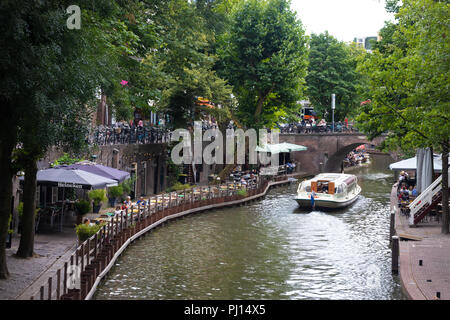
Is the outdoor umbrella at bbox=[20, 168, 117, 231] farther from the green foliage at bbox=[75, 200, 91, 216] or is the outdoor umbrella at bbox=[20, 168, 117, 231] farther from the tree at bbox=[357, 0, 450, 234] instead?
the tree at bbox=[357, 0, 450, 234]

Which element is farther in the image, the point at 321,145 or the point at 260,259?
the point at 321,145

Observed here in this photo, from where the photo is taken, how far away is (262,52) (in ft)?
150

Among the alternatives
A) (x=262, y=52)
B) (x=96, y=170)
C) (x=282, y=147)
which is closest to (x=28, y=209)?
(x=96, y=170)

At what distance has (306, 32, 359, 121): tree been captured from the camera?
6531 centimetres

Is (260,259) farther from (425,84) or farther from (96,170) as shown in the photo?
(425,84)

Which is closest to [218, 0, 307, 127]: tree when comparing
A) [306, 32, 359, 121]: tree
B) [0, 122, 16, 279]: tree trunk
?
[306, 32, 359, 121]: tree

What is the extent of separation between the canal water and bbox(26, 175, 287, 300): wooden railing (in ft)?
2.17

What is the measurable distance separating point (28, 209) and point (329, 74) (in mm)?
52246

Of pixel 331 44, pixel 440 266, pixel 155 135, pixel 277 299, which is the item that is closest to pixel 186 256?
pixel 277 299

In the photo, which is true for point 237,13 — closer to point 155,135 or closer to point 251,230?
point 155,135

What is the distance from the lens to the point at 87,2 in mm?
14383

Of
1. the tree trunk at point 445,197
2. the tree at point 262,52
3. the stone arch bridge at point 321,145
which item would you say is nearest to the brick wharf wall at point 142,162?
the tree at point 262,52

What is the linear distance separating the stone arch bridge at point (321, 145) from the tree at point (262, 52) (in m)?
14.0
